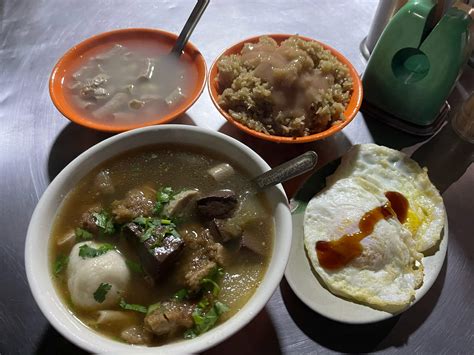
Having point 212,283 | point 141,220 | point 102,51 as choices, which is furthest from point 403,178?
point 102,51

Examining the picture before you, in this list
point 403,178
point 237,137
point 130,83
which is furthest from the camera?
point 130,83

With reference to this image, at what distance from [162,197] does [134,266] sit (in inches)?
10.0

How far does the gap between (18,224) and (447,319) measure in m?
1.76

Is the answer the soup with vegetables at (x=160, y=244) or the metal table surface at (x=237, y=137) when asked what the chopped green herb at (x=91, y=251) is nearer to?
the soup with vegetables at (x=160, y=244)

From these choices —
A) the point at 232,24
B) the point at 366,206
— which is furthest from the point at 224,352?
the point at 232,24

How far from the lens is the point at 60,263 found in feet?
4.44

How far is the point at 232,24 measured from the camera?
2.70m

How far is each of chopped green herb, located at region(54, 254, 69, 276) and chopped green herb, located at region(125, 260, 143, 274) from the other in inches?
7.2

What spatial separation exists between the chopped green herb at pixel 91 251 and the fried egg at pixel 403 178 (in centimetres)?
97

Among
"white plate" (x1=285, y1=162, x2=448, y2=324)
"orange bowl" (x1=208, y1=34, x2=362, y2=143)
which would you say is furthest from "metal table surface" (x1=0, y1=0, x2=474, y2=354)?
"orange bowl" (x1=208, y1=34, x2=362, y2=143)

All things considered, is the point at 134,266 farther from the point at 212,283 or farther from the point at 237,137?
the point at 237,137

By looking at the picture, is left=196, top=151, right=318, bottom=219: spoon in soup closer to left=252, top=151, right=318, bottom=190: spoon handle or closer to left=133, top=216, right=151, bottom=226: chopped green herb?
left=252, top=151, right=318, bottom=190: spoon handle

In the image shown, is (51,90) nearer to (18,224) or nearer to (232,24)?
(18,224)

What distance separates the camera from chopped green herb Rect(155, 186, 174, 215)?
4.84ft
